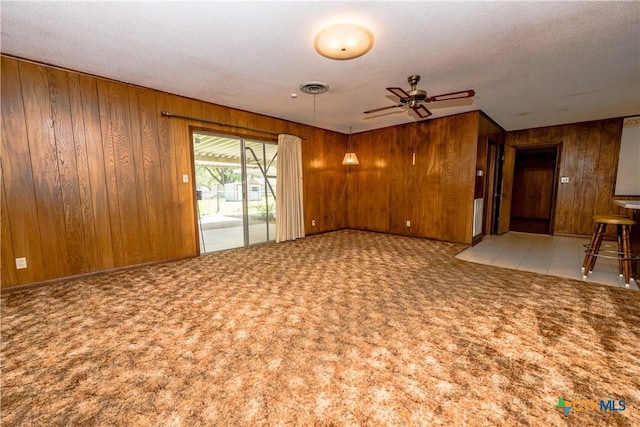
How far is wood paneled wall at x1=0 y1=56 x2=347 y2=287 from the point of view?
2826mm

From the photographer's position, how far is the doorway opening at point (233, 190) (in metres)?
4.41

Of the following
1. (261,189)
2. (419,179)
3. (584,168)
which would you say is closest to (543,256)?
(419,179)

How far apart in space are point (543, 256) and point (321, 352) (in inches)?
173

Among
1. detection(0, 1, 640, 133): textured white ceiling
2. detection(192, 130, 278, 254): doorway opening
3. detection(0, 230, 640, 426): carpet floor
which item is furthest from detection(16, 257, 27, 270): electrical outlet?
detection(0, 1, 640, 133): textured white ceiling

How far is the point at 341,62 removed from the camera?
2883mm

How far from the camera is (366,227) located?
6.69 meters

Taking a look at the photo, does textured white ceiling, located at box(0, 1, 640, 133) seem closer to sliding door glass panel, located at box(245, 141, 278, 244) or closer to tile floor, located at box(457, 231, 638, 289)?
sliding door glass panel, located at box(245, 141, 278, 244)

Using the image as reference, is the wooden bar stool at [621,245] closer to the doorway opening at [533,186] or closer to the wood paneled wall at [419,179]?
the wood paneled wall at [419,179]

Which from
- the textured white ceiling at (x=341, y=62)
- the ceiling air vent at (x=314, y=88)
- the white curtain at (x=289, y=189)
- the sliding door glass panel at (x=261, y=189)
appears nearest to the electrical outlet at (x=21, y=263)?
the textured white ceiling at (x=341, y=62)

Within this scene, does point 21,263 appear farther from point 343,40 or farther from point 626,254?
point 626,254

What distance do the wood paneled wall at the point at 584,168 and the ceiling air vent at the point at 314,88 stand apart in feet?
18.4

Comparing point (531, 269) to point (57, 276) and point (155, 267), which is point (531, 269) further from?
point (57, 276)

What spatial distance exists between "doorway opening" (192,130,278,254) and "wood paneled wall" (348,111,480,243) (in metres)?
2.45

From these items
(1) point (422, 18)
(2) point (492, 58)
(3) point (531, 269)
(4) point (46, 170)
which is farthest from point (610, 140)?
(4) point (46, 170)
